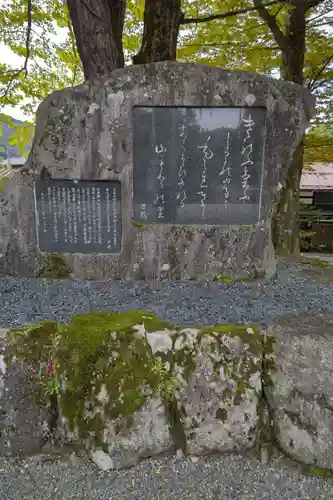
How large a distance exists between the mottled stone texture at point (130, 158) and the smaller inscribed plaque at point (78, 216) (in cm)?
8

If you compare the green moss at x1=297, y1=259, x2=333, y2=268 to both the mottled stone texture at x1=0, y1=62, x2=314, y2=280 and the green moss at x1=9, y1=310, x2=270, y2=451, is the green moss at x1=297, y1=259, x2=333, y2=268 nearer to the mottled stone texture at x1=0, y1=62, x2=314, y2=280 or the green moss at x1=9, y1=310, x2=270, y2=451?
the mottled stone texture at x1=0, y1=62, x2=314, y2=280

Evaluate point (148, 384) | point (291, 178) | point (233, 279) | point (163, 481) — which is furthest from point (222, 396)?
point (291, 178)

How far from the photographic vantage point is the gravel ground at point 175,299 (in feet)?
9.20

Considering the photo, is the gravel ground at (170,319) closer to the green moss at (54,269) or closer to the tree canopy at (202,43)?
the green moss at (54,269)

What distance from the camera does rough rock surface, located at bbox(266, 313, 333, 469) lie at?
91.1 inches

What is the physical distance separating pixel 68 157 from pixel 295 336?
264 centimetres

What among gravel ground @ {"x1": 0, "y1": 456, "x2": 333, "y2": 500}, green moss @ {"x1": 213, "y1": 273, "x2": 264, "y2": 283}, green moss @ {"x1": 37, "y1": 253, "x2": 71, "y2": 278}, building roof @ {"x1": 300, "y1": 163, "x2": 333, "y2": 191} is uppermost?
building roof @ {"x1": 300, "y1": 163, "x2": 333, "y2": 191}

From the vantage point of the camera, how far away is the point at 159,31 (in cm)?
528

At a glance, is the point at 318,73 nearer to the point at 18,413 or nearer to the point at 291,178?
the point at 291,178

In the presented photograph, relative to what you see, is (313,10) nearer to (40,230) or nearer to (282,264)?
(282,264)

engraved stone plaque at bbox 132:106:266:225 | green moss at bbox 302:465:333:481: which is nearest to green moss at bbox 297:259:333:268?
engraved stone plaque at bbox 132:106:266:225

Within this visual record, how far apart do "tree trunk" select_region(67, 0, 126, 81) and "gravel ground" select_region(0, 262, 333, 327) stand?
281cm

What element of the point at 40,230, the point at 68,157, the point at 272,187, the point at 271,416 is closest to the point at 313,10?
the point at 272,187

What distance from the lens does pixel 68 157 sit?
137 inches
